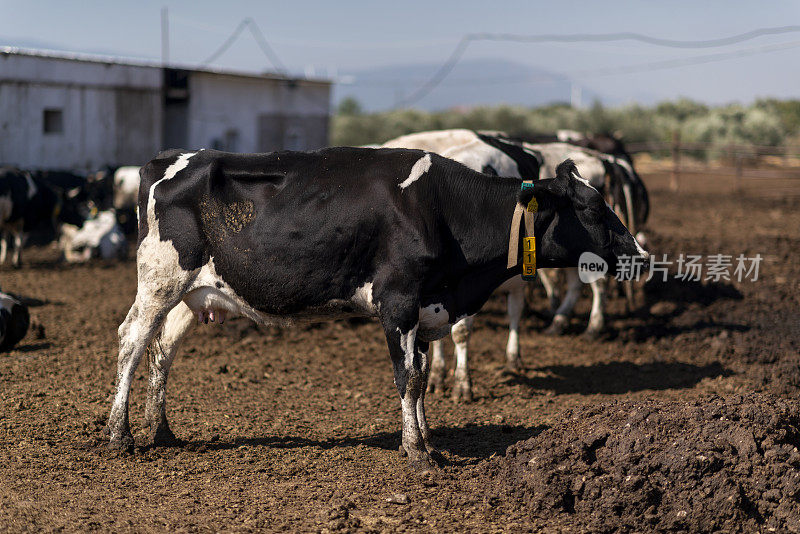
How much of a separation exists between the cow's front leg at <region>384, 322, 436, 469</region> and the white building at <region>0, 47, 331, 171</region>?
57.7ft

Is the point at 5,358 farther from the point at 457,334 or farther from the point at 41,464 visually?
the point at 457,334

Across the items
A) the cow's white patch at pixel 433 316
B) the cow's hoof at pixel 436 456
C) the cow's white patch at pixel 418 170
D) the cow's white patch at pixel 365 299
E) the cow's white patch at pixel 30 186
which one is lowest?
the cow's hoof at pixel 436 456

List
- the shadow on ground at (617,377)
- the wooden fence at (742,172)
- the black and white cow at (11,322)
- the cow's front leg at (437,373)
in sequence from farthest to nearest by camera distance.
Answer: the wooden fence at (742,172), the black and white cow at (11,322), the shadow on ground at (617,377), the cow's front leg at (437,373)

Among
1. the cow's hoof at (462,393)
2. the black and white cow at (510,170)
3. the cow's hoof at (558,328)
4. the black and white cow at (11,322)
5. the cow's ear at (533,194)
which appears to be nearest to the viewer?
the cow's ear at (533,194)

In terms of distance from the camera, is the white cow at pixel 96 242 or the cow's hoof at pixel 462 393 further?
the white cow at pixel 96 242

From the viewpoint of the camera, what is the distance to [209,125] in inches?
1037

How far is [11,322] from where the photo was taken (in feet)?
29.3

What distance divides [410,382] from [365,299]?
2.05ft

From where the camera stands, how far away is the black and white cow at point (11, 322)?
884 cm

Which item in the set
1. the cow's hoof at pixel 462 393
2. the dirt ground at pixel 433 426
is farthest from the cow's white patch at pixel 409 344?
the cow's hoof at pixel 462 393

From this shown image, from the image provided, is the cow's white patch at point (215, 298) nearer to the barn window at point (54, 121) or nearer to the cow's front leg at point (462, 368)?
the cow's front leg at point (462, 368)

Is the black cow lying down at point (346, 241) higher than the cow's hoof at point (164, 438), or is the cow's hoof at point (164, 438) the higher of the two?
the black cow lying down at point (346, 241)

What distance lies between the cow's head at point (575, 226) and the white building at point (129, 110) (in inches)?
700

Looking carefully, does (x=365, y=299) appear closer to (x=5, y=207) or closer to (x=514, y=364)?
(x=514, y=364)
